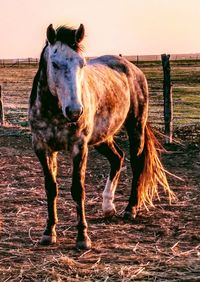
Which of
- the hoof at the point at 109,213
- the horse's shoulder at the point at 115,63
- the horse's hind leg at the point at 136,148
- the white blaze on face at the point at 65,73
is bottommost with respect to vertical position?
the hoof at the point at 109,213

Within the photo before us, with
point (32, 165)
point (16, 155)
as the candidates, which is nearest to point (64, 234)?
point (32, 165)

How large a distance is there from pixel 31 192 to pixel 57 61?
3.50 meters

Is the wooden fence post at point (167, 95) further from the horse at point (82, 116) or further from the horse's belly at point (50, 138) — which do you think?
the horse's belly at point (50, 138)

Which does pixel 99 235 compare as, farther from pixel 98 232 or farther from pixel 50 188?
pixel 50 188

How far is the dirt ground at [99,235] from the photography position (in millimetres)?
4641

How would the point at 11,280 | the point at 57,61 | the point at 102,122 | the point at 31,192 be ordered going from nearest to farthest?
the point at 11,280 → the point at 57,61 → the point at 102,122 → the point at 31,192

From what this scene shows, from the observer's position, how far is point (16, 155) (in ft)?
35.8

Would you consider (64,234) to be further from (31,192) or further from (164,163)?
(164,163)

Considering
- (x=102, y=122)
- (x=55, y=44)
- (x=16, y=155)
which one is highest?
(x=55, y=44)

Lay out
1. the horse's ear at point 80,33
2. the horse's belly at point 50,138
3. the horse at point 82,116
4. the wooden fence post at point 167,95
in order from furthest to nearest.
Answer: the wooden fence post at point 167,95, the horse's belly at point 50,138, the horse's ear at point 80,33, the horse at point 82,116

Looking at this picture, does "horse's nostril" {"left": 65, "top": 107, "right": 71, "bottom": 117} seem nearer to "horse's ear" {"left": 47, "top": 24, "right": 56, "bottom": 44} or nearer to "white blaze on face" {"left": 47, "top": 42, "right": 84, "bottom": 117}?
"white blaze on face" {"left": 47, "top": 42, "right": 84, "bottom": 117}

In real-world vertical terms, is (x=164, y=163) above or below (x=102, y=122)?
below

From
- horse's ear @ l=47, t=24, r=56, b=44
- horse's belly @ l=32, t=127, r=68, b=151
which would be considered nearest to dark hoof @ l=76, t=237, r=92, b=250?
horse's belly @ l=32, t=127, r=68, b=151

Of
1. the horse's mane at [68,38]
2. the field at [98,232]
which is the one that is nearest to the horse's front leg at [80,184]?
the field at [98,232]
